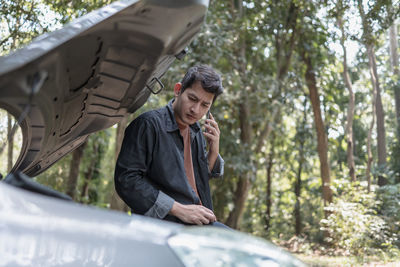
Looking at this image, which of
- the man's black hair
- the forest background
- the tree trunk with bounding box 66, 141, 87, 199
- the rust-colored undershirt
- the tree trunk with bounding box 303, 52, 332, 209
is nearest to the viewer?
the man's black hair

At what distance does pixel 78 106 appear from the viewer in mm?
2701

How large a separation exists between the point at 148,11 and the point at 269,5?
10774 mm

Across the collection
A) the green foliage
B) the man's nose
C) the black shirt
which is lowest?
the green foliage

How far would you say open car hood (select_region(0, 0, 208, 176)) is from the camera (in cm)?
163

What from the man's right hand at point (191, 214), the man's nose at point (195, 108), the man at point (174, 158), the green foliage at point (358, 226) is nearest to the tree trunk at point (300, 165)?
the green foliage at point (358, 226)

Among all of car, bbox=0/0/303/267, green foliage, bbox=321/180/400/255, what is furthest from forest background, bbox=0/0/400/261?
car, bbox=0/0/303/267

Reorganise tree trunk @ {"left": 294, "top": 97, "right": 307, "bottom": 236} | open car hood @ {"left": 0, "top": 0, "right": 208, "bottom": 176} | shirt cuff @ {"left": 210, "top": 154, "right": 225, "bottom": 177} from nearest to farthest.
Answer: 1. open car hood @ {"left": 0, "top": 0, "right": 208, "bottom": 176}
2. shirt cuff @ {"left": 210, "top": 154, "right": 225, "bottom": 177}
3. tree trunk @ {"left": 294, "top": 97, "right": 307, "bottom": 236}

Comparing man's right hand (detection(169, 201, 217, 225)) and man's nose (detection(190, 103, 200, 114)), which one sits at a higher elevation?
man's nose (detection(190, 103, 200, 114))

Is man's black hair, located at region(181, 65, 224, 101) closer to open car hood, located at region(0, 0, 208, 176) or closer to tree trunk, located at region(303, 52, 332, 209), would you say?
open car hood, located at region(0, 0, 208, 176)

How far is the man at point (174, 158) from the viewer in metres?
2.61

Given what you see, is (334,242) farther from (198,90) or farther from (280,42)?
(198,90)

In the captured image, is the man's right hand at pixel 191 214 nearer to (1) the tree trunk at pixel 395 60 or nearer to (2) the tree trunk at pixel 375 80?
(2) the tree trunk at pixel 375 80

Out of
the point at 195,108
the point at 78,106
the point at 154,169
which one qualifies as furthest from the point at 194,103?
the point at 78,106

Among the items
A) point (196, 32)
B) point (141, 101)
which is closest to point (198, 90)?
point (141, 101)
